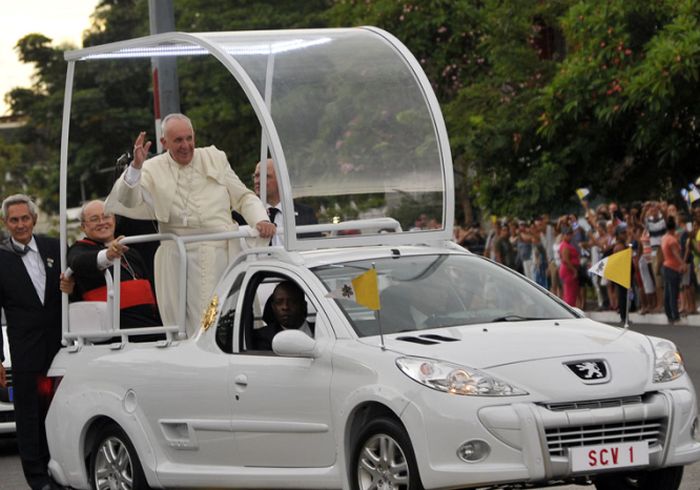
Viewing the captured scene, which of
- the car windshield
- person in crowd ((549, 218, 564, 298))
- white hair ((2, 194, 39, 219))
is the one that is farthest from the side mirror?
person in crowd ((549, 218, 564, 298))

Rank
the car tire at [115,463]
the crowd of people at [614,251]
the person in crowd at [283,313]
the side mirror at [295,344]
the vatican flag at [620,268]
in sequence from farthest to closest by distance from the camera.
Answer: the crowd of people at [614,251], the car tire at [115,463], the vatican flag at [620,268], the person in crowd at [283,313], the side mirror at [295,344]

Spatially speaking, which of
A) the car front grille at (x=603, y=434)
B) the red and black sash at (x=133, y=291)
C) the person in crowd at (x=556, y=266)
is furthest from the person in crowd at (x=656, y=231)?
the car front grille at (x=603, y=434)

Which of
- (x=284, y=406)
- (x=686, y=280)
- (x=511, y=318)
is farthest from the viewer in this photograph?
(x=686, y=280)

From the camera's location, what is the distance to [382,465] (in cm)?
810

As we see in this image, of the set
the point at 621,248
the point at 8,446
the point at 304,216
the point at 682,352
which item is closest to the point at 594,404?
the point at 304,216

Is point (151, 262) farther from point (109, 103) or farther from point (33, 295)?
point (109, 103)

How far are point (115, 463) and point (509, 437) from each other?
320 cm

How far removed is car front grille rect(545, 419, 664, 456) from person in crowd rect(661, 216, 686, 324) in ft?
52.8

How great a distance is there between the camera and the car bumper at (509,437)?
773 centimetres

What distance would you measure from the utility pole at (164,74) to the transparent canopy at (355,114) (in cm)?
532

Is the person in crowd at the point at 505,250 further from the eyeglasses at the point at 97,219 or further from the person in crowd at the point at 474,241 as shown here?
the eyeglasses at the point at 97,219

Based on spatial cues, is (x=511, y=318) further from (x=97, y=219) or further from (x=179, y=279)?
(x=97, y=219)

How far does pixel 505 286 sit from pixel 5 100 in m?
71.7

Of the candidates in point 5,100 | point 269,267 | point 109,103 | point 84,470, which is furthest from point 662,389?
point 5,100
